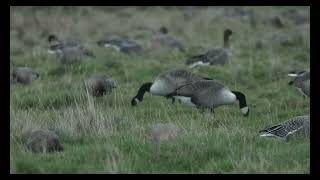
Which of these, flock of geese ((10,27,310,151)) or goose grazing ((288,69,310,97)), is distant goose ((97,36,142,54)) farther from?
goose grazing ((288,69,310,97))

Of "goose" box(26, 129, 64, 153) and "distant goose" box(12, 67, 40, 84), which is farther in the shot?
"distant goose" box(12, 67, 40, 84)

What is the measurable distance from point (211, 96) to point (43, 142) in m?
3.88

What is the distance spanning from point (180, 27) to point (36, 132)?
20.3 meters

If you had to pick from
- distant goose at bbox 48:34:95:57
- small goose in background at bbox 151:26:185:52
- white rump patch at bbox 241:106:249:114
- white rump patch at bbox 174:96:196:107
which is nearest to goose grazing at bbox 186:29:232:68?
small goose in background at bbox 151:26:185:52

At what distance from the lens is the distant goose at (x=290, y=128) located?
864 centimetres

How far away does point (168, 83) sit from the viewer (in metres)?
12.3

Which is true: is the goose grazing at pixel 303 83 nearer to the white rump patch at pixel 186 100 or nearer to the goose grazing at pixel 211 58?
the white rump patch at pixel 186 100

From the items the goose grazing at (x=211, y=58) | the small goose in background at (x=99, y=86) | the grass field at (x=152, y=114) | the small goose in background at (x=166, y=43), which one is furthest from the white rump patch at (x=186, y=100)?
the small goose in background at (x=166, y=43)

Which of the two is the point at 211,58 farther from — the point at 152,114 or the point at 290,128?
the point at 290,128

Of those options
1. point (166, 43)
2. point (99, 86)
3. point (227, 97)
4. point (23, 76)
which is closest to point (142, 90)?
point (99, 86)

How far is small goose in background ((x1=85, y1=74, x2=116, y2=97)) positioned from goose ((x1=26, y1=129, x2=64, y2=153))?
4080 millimetres

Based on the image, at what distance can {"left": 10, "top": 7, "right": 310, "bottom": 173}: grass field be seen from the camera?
24.6ft

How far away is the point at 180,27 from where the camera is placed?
28125 mm

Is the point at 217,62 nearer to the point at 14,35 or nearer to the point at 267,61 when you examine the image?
the point at 267,61
